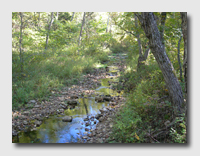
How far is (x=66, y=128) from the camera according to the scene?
3600 mm

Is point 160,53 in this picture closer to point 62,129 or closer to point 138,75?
point 62,129

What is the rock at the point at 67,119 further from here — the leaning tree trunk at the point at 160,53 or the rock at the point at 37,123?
the leaning tree trunk at the point at 160,53

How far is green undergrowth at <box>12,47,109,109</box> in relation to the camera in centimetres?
436

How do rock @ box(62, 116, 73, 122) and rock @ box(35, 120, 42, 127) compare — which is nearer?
rock @ box(35, 120, 42, 127)

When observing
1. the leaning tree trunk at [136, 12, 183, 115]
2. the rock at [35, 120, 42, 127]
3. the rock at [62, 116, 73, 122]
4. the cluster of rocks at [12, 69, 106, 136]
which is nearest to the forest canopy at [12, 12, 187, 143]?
the leaning tree trunk at [136, 12, 183, 115]

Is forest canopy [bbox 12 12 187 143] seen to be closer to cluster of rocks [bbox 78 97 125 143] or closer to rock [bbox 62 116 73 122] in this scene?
cluster of rocks [bbox 78 97 125 143]

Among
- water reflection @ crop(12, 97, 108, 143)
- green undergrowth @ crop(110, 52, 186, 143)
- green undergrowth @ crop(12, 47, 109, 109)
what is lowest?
water reflection @ crop(12, 97, 108, 143)

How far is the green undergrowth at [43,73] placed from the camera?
14.3ft

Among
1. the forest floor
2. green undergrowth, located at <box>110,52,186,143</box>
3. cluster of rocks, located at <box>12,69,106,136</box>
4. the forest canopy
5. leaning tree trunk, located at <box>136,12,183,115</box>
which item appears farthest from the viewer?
cluster of rocks, located at <box>12,69,106,136</box>

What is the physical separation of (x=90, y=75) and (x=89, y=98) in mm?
2723

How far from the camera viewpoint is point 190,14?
10.0 feet

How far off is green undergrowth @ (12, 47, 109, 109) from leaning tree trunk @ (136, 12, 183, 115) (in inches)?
131

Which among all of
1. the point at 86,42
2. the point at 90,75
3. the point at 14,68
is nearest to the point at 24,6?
the point at 14,68

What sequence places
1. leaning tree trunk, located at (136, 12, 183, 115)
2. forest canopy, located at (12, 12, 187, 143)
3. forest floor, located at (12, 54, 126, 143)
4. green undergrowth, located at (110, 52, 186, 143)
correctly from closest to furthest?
green undergrowth, located at (110, 52, 186, 143) < forest canopy, located at (12, 12, 187, 143) < leaning tree trunk, located at (136, 12, 183, 115) < forest floor, located at (12, 54, 126, 143)
